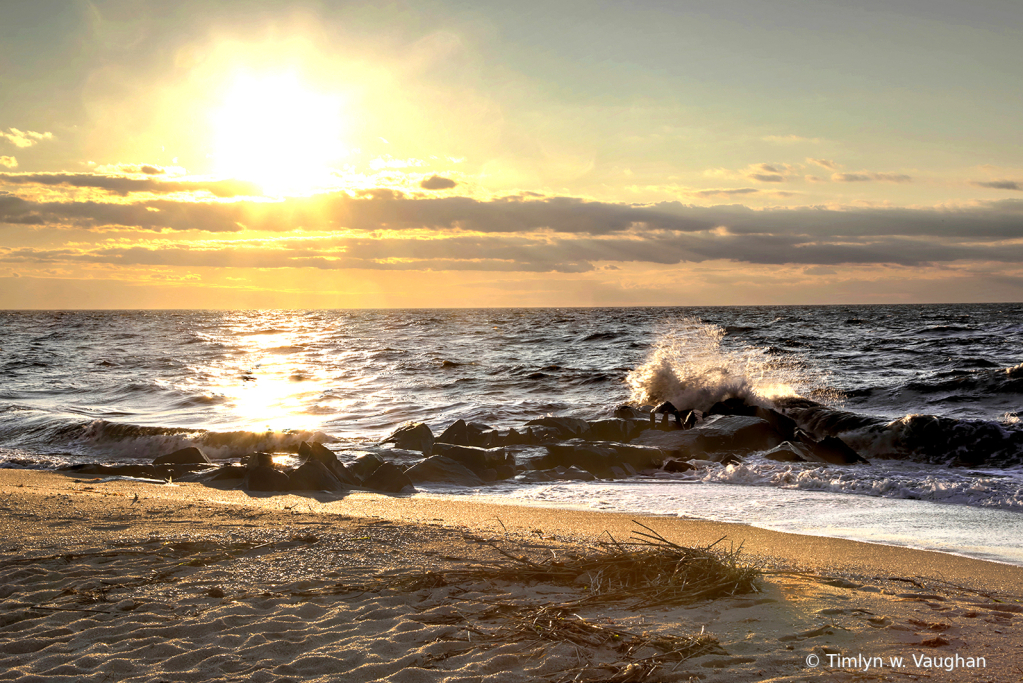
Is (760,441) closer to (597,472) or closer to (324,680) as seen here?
(597,472)

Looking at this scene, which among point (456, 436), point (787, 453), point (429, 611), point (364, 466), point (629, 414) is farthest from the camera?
point (629, 414)

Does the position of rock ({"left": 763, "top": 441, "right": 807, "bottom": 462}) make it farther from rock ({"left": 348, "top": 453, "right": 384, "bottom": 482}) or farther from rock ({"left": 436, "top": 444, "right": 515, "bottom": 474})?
rock ({"left": 348, "top": 453, "right": 384, "bottom": 482})

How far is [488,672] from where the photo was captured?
3.10 meters

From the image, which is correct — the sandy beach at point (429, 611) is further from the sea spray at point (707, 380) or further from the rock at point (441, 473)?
the sea spray at point (707, 380)

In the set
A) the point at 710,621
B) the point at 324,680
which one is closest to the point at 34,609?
the point at 324,680

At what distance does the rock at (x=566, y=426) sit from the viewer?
11008 mm

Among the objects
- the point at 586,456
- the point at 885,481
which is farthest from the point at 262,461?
the point at 885,481

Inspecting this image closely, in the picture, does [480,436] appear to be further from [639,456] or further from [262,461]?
[262,461]

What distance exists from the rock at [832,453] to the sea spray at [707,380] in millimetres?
Result: 3926

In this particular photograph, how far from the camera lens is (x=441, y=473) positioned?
8516 mm

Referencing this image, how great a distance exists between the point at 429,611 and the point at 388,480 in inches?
168

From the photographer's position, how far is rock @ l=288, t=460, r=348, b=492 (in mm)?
7559

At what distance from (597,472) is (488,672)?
616 cm

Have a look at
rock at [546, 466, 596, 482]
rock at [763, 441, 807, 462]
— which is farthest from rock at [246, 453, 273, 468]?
rock at [763, 441, 807, 462]
